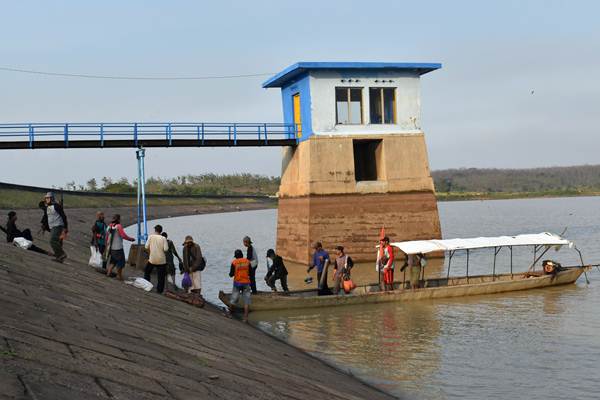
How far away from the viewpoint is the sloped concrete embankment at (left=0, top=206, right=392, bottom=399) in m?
6.63

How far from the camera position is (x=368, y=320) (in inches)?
835

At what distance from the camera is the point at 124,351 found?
8539 mm

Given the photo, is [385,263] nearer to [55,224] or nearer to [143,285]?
[143,285]

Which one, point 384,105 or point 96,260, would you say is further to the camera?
point 384,105

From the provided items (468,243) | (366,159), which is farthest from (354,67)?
(468,243)

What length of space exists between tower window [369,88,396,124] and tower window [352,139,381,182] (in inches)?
53.9

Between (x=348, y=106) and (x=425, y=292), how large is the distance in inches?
649

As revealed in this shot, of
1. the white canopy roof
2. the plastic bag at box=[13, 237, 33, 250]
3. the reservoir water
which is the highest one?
the plastic bag at box=[13, 237, 33, 250]

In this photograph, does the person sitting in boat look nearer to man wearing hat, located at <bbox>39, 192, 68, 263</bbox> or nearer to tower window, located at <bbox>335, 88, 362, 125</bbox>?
man wearing hat, located at <bbox>39, 192, 68, 263</bbox>

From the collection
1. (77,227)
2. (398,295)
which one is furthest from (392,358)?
(77,227)

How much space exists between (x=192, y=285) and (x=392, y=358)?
6.43 metres

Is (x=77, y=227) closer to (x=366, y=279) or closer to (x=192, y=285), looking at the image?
(x=366, y=279)

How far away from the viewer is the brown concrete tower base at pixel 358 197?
122 feet

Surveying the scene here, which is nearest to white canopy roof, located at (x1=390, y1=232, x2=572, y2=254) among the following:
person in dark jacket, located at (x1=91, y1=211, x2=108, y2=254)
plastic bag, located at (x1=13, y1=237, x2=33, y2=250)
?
person in dark jacket, located at (x1=91, y1=211, x2=108, y2=254)
